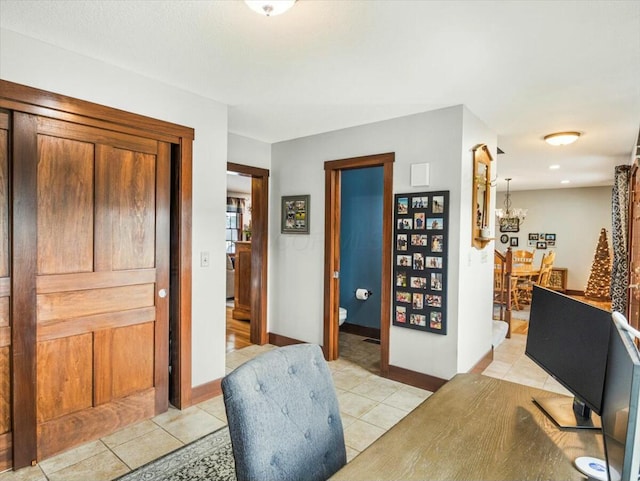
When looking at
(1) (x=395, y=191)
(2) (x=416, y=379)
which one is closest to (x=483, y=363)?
(2) (x=416, y=379)

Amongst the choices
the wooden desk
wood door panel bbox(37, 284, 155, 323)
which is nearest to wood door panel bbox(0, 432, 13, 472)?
wood door panel bbox(37, 284, 155, 323)

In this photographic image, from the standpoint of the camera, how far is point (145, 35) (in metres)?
2.05

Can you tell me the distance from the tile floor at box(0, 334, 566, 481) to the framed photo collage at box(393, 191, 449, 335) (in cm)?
64

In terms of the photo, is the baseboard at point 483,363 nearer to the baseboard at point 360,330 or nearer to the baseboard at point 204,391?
the baseboard at point 360,330

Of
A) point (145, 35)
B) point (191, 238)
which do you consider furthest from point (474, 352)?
point (145, 35)

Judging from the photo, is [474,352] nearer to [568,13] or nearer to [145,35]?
[568,13]

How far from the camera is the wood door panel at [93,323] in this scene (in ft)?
7.27

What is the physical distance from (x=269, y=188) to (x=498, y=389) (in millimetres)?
3454

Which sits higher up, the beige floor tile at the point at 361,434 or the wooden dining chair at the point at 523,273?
the wooden dining chair at the point at 523,273

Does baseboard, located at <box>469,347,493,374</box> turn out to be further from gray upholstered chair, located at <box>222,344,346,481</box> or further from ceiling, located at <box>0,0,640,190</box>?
gray upholstered chair, located at <box>222,344,346,481</box>

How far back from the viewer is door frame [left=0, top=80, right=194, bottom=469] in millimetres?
2084

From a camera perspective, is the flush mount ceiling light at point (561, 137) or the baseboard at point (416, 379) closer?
the baseboard at point (416, 379)

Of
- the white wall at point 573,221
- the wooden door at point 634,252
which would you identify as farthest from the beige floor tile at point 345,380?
the white wall at point 573,221

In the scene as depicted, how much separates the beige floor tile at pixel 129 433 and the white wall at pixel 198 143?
0.43 meters
